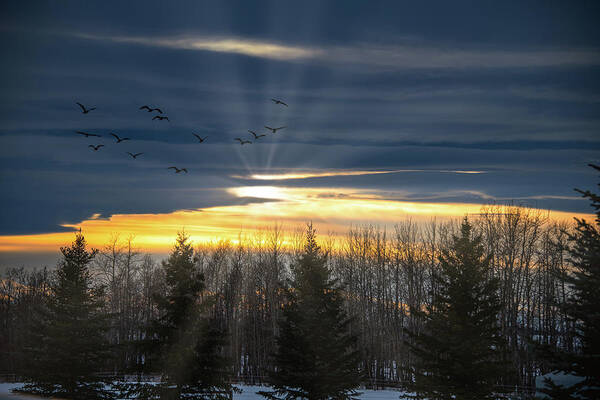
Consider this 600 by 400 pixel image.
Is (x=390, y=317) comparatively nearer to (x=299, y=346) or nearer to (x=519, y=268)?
(x=519, y=268)

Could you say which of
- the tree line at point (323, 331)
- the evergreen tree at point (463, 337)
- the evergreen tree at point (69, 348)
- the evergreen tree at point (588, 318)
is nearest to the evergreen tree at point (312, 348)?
the tree line at point (323, 331)

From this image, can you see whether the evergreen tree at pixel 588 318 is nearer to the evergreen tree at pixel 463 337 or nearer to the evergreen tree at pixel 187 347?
the evergreen tree at pixel 463 337

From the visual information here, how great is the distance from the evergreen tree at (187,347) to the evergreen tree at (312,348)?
3.08 meters

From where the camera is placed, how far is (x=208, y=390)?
2239cm

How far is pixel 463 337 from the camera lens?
746 inches

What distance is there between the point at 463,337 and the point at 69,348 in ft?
68.8

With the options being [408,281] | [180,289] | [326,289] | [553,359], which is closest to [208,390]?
[180,289]

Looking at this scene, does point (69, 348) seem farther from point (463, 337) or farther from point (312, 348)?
point (463, 337)

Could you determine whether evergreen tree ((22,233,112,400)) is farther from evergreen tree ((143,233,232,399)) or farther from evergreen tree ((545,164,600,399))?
evergreen tree ((545,164,600,399))

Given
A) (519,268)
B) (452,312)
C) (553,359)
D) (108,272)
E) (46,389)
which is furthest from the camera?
(108,272)

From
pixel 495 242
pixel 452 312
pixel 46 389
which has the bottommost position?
pixel 46 389

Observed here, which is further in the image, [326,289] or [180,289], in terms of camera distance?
[326,289]

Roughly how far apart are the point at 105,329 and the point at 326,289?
1287cm

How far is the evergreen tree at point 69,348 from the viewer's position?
27406mm
